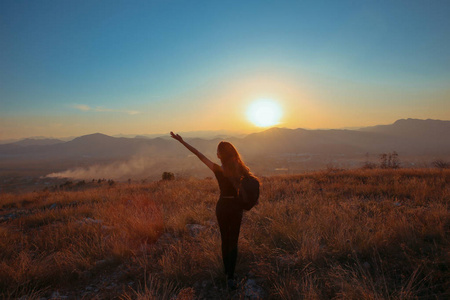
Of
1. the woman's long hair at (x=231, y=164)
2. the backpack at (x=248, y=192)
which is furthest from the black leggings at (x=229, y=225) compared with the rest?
the woman's long hair at (x=231, y=164)

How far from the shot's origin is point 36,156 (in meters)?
134

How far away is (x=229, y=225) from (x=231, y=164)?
0.80 m

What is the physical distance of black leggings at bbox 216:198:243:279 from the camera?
268 cm

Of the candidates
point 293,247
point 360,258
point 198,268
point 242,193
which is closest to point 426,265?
point 360,258

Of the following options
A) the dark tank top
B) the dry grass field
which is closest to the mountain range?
the dry grass field

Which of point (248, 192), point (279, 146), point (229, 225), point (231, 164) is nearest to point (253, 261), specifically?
point (229, 225)

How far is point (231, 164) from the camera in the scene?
8.79ft

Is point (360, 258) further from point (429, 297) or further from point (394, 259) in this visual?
point (429, 297)

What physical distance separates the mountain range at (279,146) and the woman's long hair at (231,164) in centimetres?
6918

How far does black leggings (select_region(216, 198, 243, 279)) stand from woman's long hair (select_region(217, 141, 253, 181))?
0.34 m

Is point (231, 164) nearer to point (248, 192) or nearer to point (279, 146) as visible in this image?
point (248, 192)

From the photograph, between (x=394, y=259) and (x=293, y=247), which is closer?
(x=394, y=259)

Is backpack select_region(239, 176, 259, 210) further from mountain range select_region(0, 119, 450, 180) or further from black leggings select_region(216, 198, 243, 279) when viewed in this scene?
mountain range select_region(0, 119, 450, 180)

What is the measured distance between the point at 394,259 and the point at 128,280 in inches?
158
